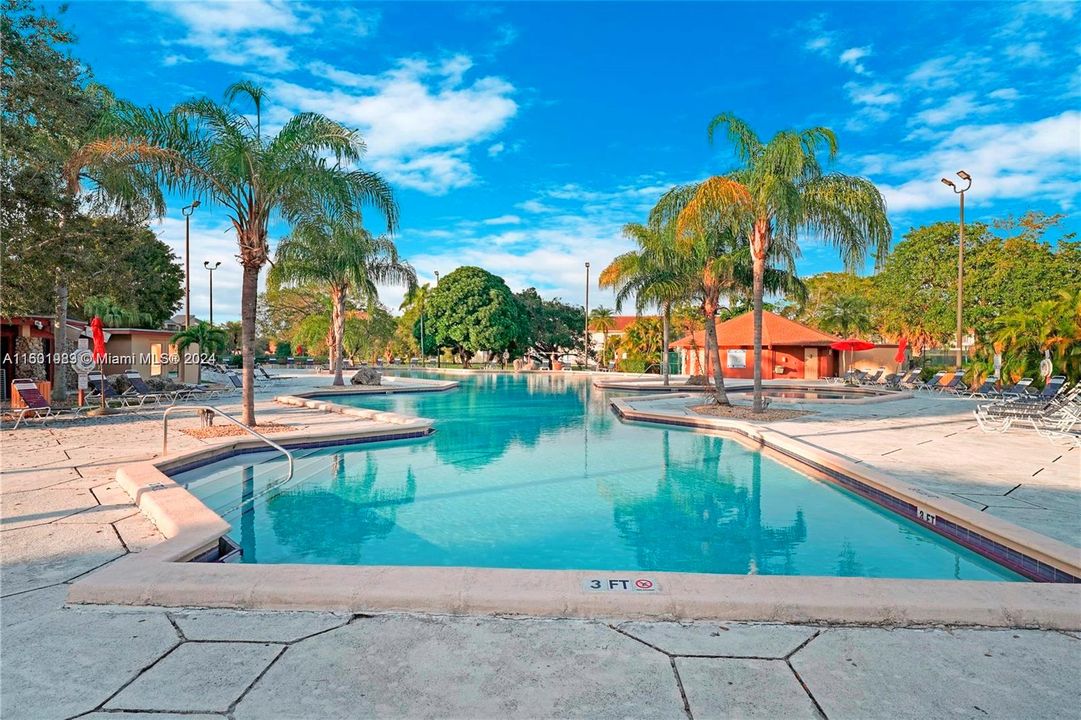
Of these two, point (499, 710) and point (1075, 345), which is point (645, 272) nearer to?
point (1075, 345)

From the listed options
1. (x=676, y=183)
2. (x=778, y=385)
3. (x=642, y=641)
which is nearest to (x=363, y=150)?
(x=676, y=183)

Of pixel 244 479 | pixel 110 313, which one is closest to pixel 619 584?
pixel 244 479

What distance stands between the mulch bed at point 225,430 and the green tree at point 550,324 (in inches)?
1465

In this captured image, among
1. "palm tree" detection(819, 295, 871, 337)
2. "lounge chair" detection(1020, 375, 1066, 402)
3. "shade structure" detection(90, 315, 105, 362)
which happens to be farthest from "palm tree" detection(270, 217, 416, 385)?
"palm tree" detection(819, 295, 871, 337)

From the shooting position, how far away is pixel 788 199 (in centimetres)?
→ 1289

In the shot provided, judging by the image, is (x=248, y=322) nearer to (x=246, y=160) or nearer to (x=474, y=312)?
(x=246, y=160)

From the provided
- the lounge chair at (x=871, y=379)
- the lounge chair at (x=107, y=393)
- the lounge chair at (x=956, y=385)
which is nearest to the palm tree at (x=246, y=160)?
the lounge chair at (x=107, y=393)

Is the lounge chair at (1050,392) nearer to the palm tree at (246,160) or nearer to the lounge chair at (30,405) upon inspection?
the palm tree at (246,160)

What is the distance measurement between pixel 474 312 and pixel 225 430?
113ft

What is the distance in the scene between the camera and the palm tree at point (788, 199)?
42.4 ft

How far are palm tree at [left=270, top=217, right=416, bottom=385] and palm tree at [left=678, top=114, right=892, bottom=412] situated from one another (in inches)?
358

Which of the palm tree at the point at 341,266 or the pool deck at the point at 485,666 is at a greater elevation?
the palm tree at the point at 341,266

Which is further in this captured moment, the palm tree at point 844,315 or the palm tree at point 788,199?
the palm tree at point 844,315

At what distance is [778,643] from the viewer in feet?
10.3
